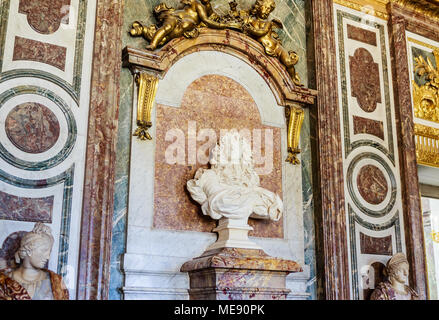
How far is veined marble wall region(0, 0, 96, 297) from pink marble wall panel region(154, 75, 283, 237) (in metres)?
0.83

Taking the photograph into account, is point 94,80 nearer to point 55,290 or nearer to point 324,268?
point 55,290

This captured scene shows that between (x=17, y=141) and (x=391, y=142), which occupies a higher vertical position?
(x=391, y=142)

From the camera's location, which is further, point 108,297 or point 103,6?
point 103,6

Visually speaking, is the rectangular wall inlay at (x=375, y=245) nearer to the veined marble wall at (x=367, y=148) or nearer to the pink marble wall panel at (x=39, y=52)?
the veined marble wall at (x=367, y=148)

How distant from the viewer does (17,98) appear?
5.07 meters

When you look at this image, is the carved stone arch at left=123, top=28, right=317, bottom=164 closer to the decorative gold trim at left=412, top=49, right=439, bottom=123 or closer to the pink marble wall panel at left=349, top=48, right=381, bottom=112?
the pink marble wall panel at left=349, top=48, right=381, bottom=112

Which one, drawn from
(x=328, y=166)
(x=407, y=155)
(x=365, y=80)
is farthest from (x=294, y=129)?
(x=407, y=155)

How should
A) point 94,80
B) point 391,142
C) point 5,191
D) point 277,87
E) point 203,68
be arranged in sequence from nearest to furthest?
point 5,191 → point 94,80 → point 203,68 → point 277,87 → point 391,142

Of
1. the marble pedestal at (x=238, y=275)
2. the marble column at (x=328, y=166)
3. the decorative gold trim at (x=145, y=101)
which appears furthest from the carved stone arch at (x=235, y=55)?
the marble pedestal at (x=238, y=275)

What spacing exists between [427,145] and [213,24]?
3434 millimetres

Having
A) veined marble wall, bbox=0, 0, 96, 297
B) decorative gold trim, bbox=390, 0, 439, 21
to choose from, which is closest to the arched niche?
veined marble wall, bbox=0, 0, 96, 297

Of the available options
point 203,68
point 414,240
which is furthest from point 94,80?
point 414,240

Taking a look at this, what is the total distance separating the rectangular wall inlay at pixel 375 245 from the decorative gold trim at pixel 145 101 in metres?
2.83

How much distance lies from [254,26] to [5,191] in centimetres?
336
